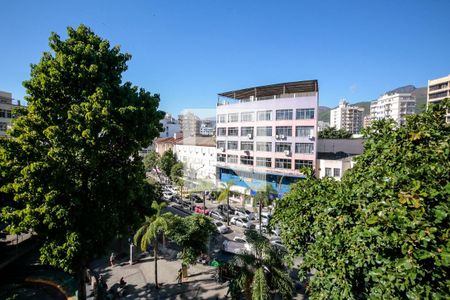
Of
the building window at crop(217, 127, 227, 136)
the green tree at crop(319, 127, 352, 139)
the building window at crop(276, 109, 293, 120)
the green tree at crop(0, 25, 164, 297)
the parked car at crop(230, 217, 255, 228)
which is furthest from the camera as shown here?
the green tree at crop(319, 127, 352, 139)

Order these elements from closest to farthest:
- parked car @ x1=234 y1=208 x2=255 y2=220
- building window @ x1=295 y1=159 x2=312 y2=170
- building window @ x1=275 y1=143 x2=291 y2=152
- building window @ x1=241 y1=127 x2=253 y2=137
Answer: parked car @ x1=234 y1=208 x2=255 y2=220 < building window @ x1=295 y1=159 x2=312 y2=170 < building window @ x1=275 y1=143 x2=291 y2=152 < building window @ x1=241 y1=127 x2=253 y2=137

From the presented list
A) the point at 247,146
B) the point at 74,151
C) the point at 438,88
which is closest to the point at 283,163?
the point at 247,146

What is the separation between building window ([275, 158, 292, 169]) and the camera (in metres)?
31.6

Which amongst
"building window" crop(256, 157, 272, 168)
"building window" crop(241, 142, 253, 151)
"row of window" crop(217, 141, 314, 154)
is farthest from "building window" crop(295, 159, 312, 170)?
"building window" crop(241, 142, 253, 151)

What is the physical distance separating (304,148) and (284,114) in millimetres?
5440

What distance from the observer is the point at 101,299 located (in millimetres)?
13078

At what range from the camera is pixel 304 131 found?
30078mm

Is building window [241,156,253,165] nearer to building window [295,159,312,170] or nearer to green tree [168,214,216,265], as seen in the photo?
building window [295,159,312,170]

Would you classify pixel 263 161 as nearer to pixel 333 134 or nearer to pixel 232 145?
pixel 232 145

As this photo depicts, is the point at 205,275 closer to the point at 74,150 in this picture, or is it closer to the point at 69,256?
the point at 69,256

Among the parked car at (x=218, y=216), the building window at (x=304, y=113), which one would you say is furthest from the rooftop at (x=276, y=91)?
the parked car at (x=218, y=216)

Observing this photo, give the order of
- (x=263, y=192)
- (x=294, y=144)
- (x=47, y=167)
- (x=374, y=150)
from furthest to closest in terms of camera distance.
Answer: (x=294, y=144)
(x=263, y=192)
(x=47, y=167)
(x=374, y=150)

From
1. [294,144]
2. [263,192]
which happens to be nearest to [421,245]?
[263,192]

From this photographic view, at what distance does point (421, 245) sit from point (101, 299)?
1542 centimetres
